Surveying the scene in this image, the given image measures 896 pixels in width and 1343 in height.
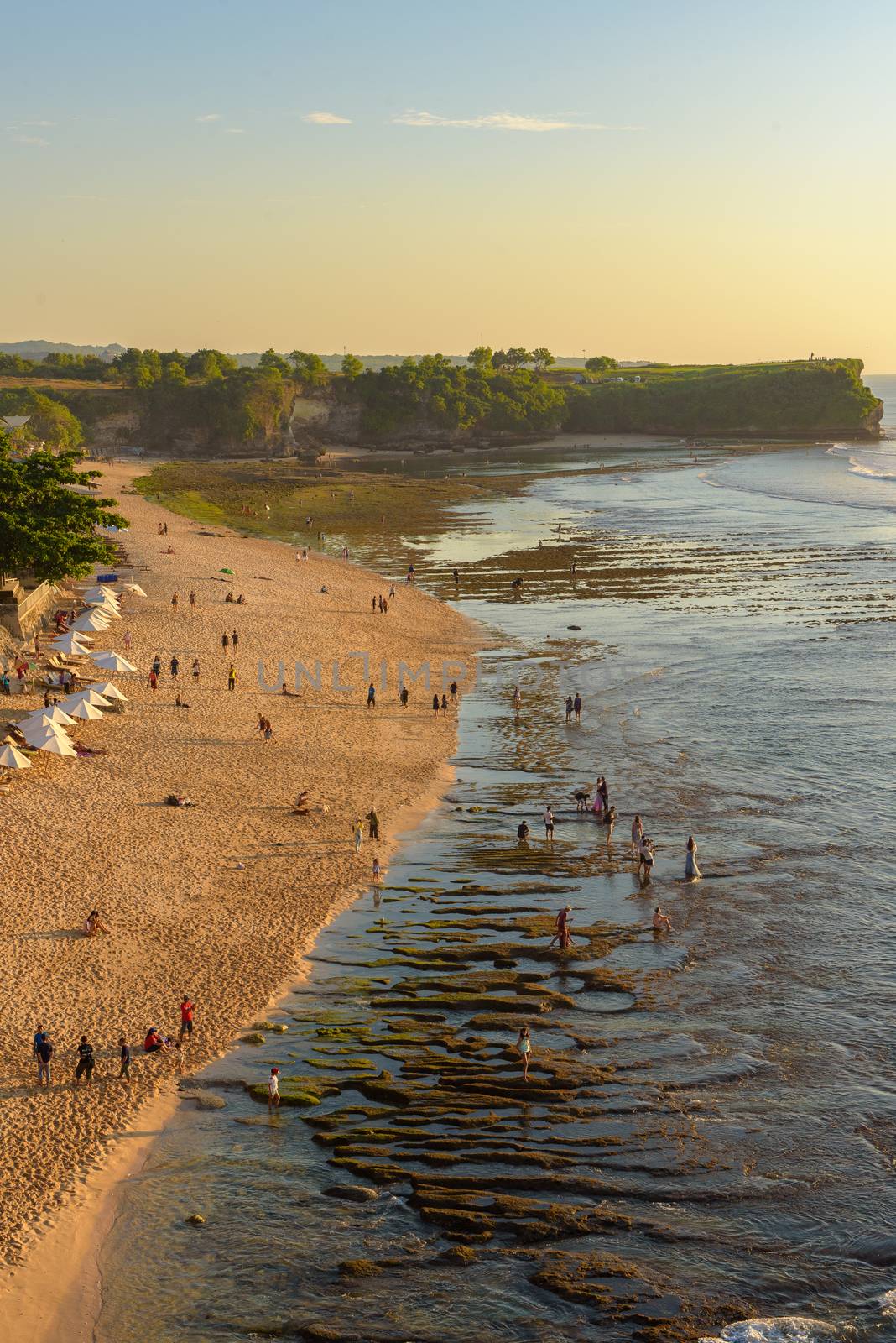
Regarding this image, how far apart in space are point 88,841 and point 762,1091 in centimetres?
1795

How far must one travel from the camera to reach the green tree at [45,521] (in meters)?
45.4

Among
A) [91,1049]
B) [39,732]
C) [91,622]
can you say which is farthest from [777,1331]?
[91,622]

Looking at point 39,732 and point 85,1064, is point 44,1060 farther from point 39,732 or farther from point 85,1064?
point 39,732

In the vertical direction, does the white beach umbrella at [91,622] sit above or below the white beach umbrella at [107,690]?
above

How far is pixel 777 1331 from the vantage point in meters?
15.8

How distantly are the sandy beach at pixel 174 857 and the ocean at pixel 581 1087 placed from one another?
3.69 ft

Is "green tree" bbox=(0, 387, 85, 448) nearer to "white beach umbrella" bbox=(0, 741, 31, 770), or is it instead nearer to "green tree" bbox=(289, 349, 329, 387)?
"green tree" bbox=(289, 349, 329, 387)

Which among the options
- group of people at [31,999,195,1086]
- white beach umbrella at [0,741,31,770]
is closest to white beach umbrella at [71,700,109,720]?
white beach umbrella at [0,741,31,770]

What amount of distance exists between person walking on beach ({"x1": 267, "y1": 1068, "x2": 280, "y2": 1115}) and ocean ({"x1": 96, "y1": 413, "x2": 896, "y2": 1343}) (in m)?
0.18

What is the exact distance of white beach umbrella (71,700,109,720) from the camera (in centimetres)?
3966

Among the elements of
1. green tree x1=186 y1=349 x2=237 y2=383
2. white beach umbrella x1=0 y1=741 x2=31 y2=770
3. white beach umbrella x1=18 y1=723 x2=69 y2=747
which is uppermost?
green tree x1=186 y1=349 x2=237 y2=383

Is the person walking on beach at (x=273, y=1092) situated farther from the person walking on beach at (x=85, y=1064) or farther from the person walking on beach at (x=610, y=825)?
the person walking on beach at (x=610, y=825)

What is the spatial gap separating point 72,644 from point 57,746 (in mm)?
12463

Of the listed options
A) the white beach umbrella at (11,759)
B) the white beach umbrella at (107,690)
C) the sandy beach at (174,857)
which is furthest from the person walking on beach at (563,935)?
the white beach umbrella at (107,690)
